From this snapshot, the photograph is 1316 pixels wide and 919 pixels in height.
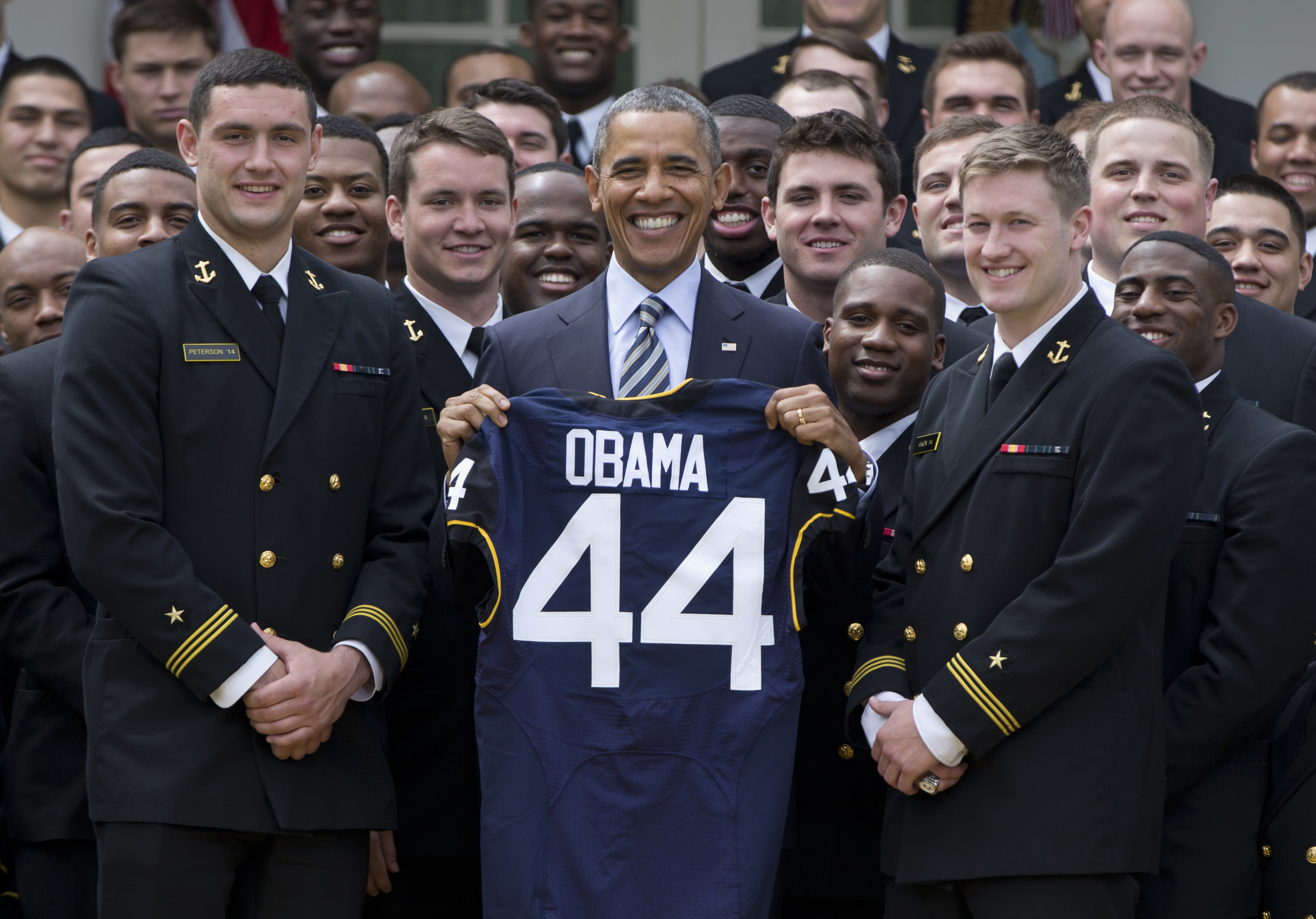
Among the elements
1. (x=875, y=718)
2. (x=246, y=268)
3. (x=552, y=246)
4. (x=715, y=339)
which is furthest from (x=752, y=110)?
(x=875, y=718)

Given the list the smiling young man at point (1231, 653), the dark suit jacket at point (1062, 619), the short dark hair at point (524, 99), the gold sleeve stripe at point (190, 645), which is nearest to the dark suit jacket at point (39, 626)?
the gold sleeve stripe at point (190, 645)

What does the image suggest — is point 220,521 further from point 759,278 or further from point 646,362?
point 759,278

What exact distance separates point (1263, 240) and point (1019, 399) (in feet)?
7.21

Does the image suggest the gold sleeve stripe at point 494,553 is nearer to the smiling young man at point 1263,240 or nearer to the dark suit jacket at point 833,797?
the dark suit jacket at point 833,797

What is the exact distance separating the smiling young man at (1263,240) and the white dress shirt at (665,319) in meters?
2.34

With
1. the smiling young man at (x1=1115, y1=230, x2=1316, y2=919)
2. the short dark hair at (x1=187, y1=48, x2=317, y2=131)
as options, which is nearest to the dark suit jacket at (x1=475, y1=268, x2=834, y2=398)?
the short dark hair at (x1=187, y1=48, x2=317, y2=131)

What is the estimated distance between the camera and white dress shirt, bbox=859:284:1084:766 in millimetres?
3332

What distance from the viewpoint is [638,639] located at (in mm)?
3500

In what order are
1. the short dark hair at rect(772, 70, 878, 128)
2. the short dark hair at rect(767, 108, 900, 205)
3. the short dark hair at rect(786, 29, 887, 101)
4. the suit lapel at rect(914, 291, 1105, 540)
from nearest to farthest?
the suit lapel at rect(914, 291, 1105, 540) < the short dark hair at rect(767, 108, 900, 205) < the short dark hair at rect(772, 70, 878, 128) < the short dark hair at rect(786, 29, 887, 101)

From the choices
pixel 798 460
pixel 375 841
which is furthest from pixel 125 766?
pixel 798 460

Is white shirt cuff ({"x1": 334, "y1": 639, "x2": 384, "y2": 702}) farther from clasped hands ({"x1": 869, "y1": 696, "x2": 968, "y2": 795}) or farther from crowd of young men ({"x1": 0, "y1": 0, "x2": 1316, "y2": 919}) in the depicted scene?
clasped hands ({"x1": 869, "y1": 696, "x2": 968, "y2": 795})

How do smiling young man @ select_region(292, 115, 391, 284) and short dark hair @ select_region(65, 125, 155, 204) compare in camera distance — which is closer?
smiling young man @ select_region(292, 115, 391, 284)

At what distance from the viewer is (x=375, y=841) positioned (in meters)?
4.04

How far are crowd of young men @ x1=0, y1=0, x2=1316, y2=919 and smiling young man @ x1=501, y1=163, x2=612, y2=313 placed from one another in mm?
601
